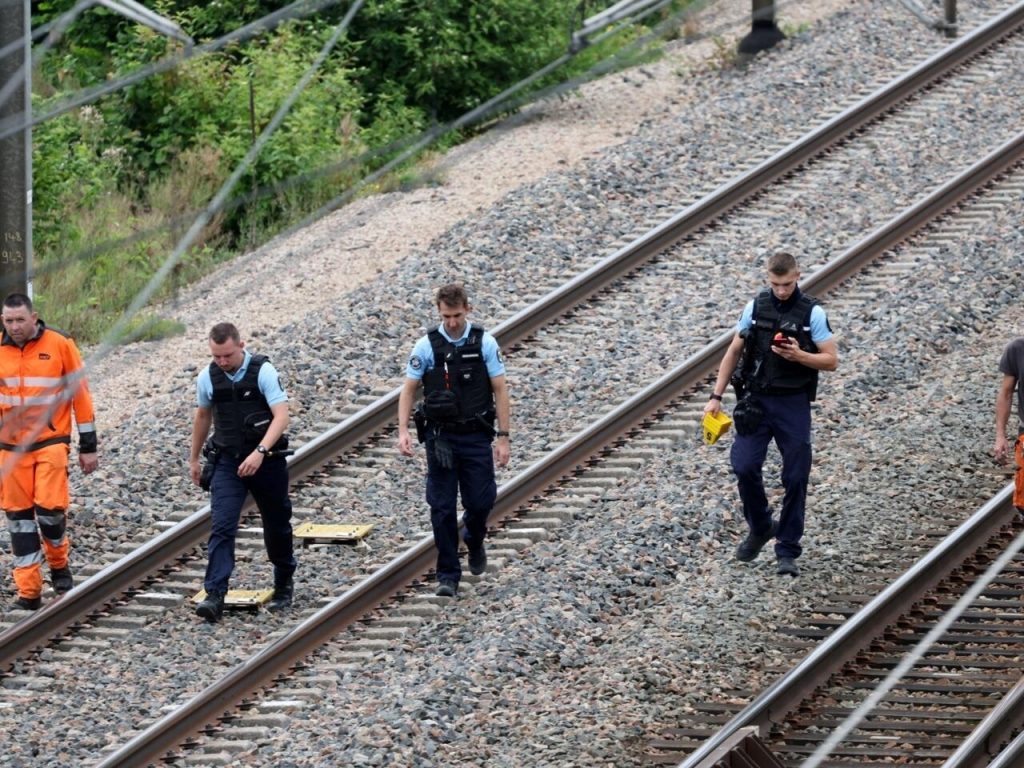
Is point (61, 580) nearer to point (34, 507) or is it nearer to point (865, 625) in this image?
point (34, 507)

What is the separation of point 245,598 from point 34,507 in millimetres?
1311

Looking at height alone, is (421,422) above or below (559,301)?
above

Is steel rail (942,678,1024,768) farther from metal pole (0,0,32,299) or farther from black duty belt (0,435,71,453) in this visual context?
metal pole (0,0,32,299)

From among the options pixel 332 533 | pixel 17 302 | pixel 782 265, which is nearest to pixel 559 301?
pixel 332 533

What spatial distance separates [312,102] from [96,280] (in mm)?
3429

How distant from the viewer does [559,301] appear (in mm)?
15047

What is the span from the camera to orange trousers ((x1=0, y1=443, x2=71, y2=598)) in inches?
442

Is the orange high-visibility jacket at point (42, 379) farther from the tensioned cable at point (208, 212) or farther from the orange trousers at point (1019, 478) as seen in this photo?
the orange trousers at point (1019, 478)

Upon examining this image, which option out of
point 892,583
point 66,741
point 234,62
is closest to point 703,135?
point 234,62

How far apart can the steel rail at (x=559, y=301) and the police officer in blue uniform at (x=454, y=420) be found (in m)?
1.85

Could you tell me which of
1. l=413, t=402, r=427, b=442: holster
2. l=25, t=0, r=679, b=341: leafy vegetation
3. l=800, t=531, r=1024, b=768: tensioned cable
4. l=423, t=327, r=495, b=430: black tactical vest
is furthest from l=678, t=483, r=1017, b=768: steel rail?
l=25, t=0, r=679, b=341: leafy vegetation

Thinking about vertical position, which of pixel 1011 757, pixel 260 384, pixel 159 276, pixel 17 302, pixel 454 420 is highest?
pixel 159 276

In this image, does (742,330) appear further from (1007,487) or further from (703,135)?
(703,135)

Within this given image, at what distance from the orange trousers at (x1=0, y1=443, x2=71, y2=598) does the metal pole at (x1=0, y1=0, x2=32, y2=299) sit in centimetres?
151
